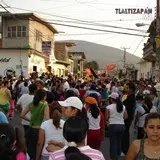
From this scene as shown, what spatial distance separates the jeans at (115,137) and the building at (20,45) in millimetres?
30314

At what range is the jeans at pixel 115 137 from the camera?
940cm

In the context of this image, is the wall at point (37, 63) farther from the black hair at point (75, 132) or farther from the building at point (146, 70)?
the black hair at point (75, 132)

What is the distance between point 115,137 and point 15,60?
105 ft

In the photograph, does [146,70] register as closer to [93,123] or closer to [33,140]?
[93,123]

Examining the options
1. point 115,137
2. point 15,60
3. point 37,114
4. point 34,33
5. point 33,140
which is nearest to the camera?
point 37,114

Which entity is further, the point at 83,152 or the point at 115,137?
the point at 115,137

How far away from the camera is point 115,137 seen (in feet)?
31.1

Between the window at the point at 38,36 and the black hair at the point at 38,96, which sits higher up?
the window at the point at 38,36

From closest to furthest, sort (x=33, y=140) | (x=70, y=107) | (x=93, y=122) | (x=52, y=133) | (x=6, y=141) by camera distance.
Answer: (x=6, y=141)
(x=70, y=107)
(x=52, y=133)
(x=33, y=140)
(x=93, y=122)

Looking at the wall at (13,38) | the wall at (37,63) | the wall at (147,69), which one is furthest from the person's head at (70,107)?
the wall at (147,69)

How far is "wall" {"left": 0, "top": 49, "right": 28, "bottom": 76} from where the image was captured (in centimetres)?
4019

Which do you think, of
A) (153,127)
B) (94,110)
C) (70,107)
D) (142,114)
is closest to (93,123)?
(94,110)

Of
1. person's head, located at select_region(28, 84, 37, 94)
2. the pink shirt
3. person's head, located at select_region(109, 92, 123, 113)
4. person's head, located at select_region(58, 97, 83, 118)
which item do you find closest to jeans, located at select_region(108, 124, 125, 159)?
person's head, located at select_region(109, 92, 123, 113)

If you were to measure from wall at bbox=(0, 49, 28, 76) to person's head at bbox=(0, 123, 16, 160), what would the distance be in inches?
1443
